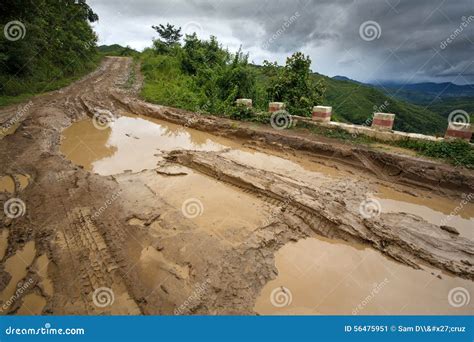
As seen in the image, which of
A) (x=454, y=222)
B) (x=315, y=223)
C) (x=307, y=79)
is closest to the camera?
(x=315, y=223)

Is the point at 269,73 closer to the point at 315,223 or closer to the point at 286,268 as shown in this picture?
the point at 315,223

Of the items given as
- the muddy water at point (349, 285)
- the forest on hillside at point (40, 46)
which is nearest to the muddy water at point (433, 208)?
the muddy water at point (349, 285)

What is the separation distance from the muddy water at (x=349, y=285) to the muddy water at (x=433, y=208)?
5.68ft

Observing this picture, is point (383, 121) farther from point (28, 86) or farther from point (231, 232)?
point (28, 86)

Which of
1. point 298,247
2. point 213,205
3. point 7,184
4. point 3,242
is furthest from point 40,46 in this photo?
point 298,247

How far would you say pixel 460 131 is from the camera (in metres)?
6.97

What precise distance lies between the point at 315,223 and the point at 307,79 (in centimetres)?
940

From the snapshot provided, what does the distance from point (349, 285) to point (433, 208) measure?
3.38m

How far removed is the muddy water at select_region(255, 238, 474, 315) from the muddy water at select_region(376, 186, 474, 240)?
68.2 inches

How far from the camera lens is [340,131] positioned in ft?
28.8

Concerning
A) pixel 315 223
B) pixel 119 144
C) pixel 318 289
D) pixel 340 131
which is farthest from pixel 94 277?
pixel 340 131

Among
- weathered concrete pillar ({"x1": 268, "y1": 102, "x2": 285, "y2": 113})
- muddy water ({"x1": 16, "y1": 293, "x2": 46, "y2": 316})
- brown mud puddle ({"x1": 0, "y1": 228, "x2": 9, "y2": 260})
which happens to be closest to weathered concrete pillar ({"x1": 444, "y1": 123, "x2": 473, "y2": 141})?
weathered concrete pillar ({"x1": 268, "y1": 102, "x2": 285, "y2": 113})

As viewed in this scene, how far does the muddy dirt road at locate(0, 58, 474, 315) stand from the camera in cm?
331

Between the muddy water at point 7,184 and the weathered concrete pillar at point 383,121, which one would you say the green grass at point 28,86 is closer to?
the muddy water at point 7,184
